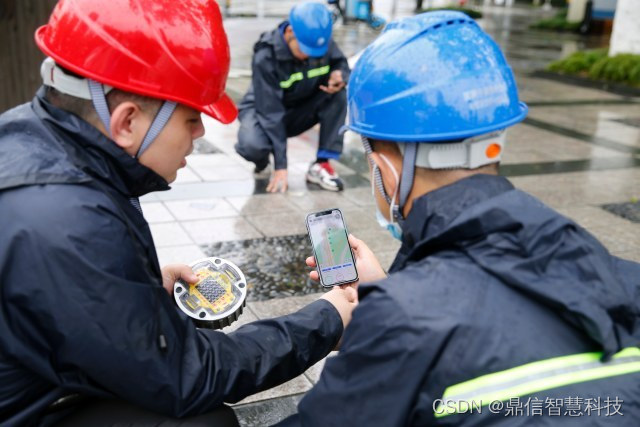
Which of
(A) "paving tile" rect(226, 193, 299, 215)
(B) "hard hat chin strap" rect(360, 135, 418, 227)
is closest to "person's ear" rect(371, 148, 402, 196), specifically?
(B) "hard hat chin strap" rect(360, 135, 418, 227)

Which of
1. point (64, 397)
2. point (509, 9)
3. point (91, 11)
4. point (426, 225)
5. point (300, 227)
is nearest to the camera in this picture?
point (426, 225)

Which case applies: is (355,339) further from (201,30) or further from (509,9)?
(509,9)

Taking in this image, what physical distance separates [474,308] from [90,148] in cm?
109

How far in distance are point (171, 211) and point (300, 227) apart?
3.32 feet

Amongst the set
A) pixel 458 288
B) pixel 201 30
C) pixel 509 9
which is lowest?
pixel 509 9

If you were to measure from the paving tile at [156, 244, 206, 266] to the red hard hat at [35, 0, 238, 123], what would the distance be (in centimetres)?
264

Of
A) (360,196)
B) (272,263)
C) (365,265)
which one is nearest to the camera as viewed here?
(365,265)

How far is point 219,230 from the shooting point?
16.8ft

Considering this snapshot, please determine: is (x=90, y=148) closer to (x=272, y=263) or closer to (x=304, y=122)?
(x=272, y=263)

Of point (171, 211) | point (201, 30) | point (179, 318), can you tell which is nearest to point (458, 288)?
point (179, 318)

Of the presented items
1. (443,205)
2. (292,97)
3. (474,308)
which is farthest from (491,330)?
(292,97)

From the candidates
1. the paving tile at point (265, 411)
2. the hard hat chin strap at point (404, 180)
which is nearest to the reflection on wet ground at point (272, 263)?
the paving tile at point (265, 411)

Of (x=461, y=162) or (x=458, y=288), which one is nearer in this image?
(x=458, y=288)

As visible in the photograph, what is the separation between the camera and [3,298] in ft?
5.68
